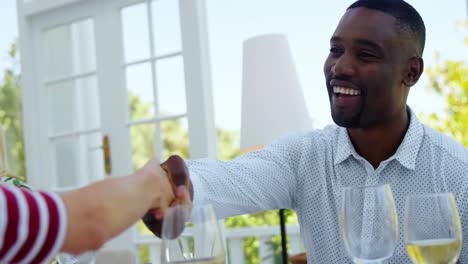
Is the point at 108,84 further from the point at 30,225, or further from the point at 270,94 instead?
the point at 30,225

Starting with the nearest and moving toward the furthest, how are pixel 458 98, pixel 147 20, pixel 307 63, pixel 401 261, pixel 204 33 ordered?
pixel 401 261
pixel 204 33
pixel 147 20
pixel 458 98
pixel 307 63

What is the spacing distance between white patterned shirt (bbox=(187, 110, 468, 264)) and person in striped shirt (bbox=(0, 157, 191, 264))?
52 centimetres

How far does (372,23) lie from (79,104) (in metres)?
3.22

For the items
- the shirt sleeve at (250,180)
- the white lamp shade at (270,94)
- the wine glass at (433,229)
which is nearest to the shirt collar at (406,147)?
the shirt sleeve at (250,180)

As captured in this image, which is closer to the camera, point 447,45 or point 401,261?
point 401,261

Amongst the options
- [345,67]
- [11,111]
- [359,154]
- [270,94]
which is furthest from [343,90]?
[11,111]

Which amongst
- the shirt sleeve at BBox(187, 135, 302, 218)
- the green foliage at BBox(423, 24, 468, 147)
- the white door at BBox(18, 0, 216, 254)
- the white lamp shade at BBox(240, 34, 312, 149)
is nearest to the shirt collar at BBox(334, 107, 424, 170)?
the shirt sleeve at BBox(187, 135, 302, 218)

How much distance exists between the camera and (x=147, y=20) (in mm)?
3928

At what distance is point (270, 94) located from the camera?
2688 mm

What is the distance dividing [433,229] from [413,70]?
0.68m

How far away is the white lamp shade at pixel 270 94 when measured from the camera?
2.65 m

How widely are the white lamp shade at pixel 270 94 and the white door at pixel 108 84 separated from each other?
813 millimetres

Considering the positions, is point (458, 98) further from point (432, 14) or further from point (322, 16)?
point (322, 16)

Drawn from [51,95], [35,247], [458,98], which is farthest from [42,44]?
[35,247]
